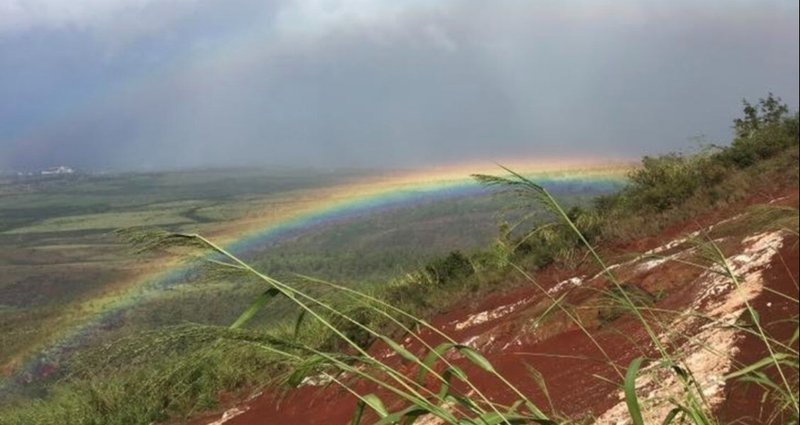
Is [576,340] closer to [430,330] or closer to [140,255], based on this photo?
[430,330]

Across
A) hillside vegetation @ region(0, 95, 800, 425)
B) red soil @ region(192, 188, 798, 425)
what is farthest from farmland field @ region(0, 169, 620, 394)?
red soil @ region(192, 188, 798, 425)

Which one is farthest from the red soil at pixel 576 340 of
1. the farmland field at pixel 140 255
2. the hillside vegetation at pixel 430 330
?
the farmland field at pixel 140 255

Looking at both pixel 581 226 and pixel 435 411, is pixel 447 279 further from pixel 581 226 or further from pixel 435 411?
pixel 435 411

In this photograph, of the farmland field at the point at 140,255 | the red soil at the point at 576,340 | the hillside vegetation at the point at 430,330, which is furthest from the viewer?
the farmland field at the point at 140,255

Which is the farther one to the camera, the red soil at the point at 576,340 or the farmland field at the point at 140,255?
the farmland field at the point at 140,255

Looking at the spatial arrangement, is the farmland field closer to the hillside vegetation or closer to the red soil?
the hillside vegetation

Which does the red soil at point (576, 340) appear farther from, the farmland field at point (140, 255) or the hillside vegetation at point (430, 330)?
the farmland field at point (140, 255)

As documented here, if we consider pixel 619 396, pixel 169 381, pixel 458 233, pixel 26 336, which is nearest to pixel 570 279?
pixel 619 396
